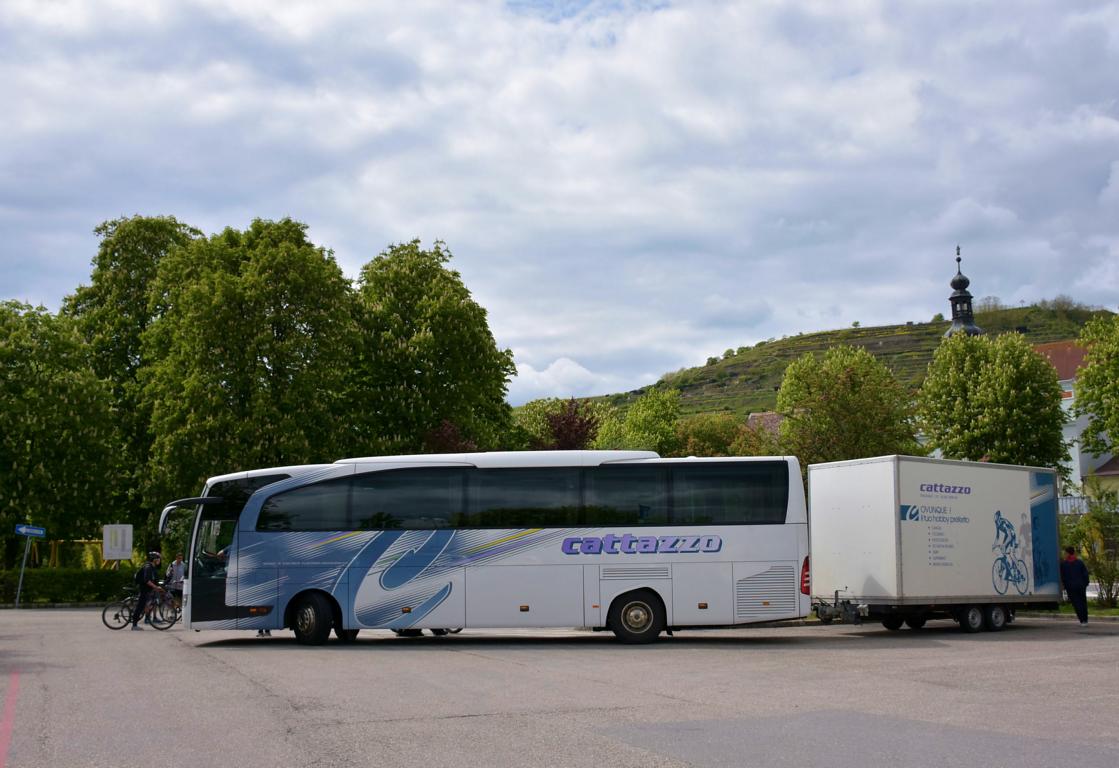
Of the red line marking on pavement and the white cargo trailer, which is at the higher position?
the white cargo trailer

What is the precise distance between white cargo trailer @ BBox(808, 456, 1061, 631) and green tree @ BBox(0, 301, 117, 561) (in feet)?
97.4

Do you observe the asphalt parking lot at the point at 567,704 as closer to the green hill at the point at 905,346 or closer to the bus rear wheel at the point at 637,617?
the bus rear wheel at the point at 637,617

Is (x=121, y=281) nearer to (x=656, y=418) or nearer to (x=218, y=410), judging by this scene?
(x=218, y=410)

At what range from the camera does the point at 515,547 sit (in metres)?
21.6

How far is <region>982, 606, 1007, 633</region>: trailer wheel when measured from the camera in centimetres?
2403

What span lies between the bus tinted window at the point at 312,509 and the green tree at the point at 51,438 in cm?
2394

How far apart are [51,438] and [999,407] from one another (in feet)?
146

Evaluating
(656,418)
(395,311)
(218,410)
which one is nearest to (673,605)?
(218,410)

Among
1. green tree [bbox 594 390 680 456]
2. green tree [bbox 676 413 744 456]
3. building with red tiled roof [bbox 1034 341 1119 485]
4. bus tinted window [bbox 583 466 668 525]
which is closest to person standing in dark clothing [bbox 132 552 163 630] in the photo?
bus tinted window [bbox 583 466 668 525]

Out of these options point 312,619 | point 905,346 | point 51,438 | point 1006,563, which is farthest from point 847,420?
point 905,346

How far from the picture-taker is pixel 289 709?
38.5ft

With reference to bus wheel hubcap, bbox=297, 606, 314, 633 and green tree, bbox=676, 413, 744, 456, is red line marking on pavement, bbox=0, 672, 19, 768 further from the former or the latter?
green tree, bbox=676, 413, 744, 456

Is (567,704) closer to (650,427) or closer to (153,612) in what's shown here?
(153,612)

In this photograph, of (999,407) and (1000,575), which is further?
(999,407)
